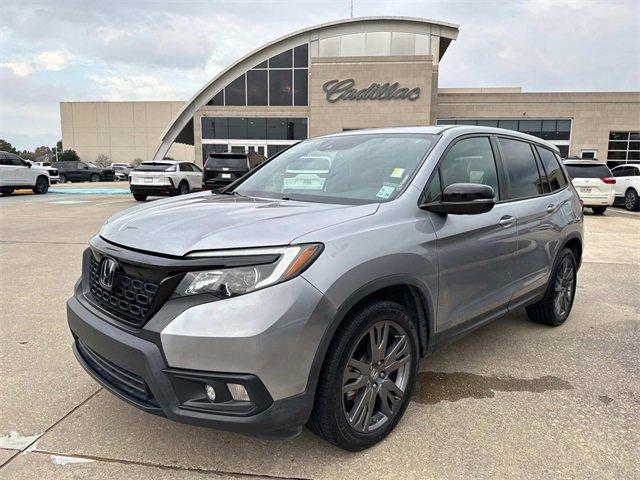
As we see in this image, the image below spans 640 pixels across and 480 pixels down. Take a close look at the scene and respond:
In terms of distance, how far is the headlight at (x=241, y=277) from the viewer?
213cm

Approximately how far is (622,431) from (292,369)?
204 cm

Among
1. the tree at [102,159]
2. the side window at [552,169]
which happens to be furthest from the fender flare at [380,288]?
the tree at [102,159]

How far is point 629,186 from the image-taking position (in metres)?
17.0

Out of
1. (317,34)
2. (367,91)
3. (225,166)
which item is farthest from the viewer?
(317,34)

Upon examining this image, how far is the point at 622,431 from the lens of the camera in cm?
281

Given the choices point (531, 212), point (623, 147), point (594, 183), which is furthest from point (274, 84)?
point (531, 212)

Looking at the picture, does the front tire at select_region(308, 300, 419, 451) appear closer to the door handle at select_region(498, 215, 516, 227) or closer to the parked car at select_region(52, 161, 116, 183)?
the door handle at select_region(498, 215, 516, 227)

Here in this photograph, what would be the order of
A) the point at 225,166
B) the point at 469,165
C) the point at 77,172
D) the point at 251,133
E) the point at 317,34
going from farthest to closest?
1. the point at 77,172
2. the point at 251,133
3. the point at 317,34
4. the point at 225,166
5. the point at 469,165

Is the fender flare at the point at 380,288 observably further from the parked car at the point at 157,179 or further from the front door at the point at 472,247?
the parked car at the point at 157,179

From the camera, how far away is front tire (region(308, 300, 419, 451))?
233 cm

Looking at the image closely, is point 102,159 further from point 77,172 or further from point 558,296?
point 558,296

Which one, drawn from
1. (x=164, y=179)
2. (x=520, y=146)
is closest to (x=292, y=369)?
(x=520, y=146)

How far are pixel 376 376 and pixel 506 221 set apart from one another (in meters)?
1.62

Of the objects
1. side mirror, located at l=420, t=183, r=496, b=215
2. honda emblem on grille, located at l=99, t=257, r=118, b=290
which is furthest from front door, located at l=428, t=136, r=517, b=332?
honda emblem on grille, located at l=99, t=257, r=118, b=290
